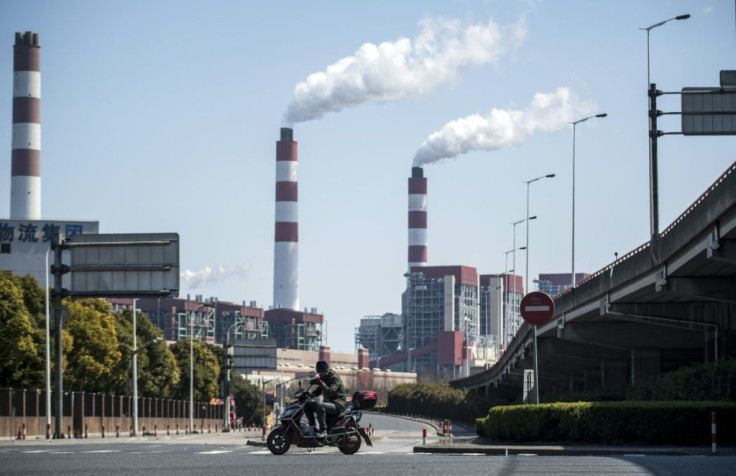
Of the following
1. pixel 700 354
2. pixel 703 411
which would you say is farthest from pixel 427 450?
pixel 700 354

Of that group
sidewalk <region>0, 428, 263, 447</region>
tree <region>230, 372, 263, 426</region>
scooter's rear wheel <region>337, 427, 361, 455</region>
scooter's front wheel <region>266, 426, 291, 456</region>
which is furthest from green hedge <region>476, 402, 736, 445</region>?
tree <region>230, 372, 263, 426</region>

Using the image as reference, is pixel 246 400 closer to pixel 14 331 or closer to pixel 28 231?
pixel 28 231

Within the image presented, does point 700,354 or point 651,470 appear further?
point 700,354

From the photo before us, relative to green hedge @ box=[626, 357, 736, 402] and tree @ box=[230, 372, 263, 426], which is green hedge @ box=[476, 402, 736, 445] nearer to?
green hedge @ box=[626, 357, 736, 402]

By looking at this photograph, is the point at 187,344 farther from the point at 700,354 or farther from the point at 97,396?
the point at 700,354

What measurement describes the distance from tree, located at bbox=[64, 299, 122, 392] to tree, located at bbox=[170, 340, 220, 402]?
128ft

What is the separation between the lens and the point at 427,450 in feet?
111

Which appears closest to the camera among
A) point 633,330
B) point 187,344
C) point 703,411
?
point 703,411

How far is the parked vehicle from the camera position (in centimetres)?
2489

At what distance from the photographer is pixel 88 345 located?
80812 mm

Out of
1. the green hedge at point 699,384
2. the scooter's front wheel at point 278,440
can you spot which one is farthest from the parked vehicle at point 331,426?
the green hedge at point 699,384

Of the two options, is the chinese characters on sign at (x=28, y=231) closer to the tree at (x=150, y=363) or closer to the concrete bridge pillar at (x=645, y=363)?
the tree at (x=150, y=363)

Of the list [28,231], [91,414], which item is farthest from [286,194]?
[91,414]

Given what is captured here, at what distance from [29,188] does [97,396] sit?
2167 inches
